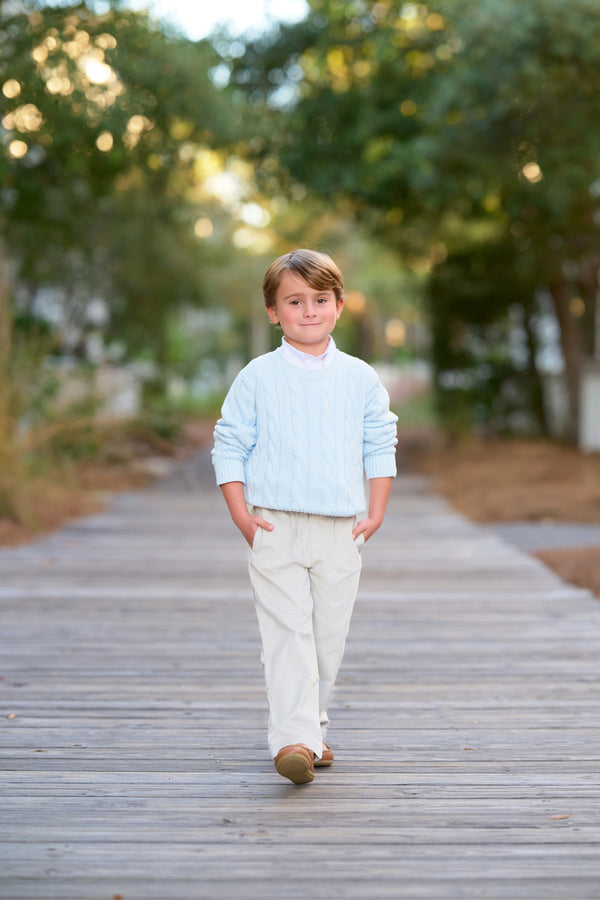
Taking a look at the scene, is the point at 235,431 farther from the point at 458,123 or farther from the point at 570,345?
the point at 570,345

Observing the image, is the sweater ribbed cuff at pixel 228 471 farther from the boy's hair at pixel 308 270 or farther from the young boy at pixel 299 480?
the boy's hair at pixel 308 270

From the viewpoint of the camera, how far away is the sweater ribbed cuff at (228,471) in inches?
139

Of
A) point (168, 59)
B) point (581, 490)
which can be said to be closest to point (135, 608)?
point (581, 490)

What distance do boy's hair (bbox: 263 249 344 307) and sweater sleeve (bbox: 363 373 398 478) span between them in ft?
1.15

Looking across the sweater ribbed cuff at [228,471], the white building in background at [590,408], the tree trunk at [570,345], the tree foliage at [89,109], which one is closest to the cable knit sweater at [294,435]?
the sweater ribbed cuff at [228,471]

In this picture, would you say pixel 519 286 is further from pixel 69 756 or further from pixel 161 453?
pixel 69 756

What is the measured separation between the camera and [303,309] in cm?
351

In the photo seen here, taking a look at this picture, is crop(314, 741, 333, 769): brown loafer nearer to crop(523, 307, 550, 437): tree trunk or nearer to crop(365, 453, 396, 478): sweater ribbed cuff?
crop(365, 453, 396, 478): sweater ribbed cuff

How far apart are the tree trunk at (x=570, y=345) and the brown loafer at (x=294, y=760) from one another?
42.3 feet

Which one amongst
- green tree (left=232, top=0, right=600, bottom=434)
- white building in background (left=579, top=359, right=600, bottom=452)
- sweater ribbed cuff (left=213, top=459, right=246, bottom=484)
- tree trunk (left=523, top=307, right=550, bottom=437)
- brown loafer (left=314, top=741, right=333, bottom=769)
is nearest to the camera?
sweater ribbed cuff (left=213, top=459, right=246, bottom=484)

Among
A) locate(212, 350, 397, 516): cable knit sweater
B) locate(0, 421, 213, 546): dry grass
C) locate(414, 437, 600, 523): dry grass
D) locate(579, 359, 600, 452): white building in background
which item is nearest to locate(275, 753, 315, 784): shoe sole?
locate(212, 350, 397, 516): cable knit sweater

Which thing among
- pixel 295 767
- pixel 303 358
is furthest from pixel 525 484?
pixel 295 767

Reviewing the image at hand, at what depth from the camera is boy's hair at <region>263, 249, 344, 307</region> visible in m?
3.45

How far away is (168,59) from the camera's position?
37.8 ft
